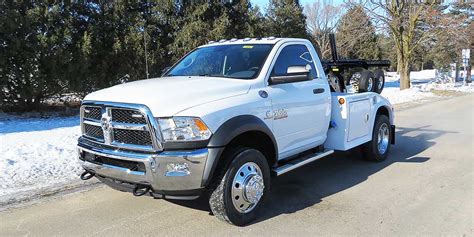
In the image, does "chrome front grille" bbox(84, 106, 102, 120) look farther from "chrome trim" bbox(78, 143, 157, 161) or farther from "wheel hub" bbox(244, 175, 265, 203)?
"wheel hub" bbox(244, 175, 265, 203)

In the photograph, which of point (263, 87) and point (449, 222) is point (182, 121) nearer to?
point (263, 87)

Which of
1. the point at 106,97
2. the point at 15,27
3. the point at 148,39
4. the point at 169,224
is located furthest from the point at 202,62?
the point at 148,39

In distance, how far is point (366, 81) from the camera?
7633 mm

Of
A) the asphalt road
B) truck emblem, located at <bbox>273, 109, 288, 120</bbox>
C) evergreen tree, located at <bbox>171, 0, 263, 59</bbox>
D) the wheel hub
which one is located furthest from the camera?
evergreen tree, located at <bbox>171, 0, 263, 59</bbox>

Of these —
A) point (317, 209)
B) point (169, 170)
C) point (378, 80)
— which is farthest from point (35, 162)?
point (378, 80)

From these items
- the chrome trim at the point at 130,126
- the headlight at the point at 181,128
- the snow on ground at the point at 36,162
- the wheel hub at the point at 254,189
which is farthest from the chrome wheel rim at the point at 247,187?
the snow on ground at the point at 36,162

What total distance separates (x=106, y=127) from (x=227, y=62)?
1785 millimetres

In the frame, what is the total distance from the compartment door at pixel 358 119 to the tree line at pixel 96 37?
520cm

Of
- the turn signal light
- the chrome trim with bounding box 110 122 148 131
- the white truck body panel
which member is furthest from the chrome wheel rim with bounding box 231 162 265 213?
the turn signal light

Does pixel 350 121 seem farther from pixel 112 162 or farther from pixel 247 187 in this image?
pixel 112 162

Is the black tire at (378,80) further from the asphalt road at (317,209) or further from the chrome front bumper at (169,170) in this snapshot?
the chrome front bumper at (169,170)

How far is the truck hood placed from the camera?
164 inches

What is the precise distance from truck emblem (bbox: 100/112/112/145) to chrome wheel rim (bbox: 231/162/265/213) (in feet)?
4.42

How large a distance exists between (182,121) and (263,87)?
1.25 m
